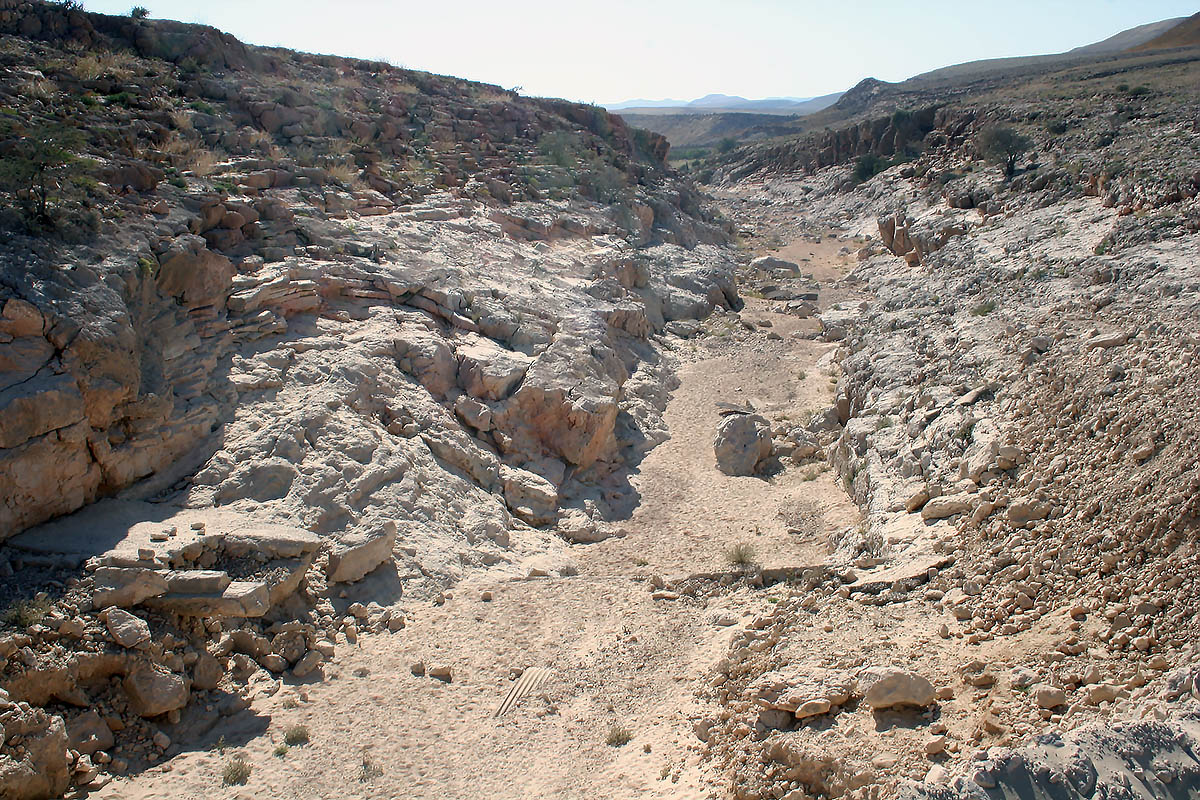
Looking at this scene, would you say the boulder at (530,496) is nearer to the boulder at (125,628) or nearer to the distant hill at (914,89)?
the boulder at (125,628)

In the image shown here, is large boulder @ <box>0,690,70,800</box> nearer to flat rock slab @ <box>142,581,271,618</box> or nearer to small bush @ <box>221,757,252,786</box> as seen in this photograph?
small bush @ <box>221,757,252,786</box>

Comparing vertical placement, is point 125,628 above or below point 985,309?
below

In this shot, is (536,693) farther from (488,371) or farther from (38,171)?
(38,171)

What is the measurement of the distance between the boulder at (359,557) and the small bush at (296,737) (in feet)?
6.51

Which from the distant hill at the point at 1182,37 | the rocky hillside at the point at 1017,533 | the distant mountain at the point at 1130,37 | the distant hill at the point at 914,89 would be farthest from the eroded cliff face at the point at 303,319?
the distant mountain at the point at 1130,37

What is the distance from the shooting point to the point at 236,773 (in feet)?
18.5

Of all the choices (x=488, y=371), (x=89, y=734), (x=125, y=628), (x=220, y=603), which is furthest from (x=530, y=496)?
(x=89, y=734)

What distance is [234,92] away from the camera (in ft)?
52.6

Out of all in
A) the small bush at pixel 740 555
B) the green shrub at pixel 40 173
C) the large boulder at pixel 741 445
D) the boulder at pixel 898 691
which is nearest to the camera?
the boulder at pixel 898 691

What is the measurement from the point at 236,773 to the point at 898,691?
4571mm

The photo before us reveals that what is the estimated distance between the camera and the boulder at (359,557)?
8.00m

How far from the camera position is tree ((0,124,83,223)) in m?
8.18

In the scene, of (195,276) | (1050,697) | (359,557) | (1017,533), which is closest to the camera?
(1050,697)

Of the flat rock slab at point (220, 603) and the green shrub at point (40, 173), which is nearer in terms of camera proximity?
the flat rock slab at point (220, 603)
